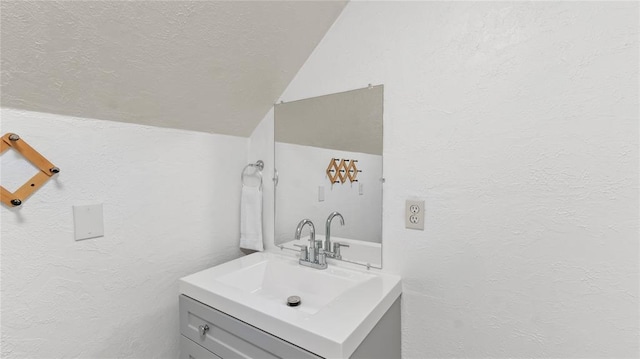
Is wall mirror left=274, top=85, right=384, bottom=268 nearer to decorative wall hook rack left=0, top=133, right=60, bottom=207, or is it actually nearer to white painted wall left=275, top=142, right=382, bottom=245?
white painted wall left=275, top=142, right=382, bottom=245

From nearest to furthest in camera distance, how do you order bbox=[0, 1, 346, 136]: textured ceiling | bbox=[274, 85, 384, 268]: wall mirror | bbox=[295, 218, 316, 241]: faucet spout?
1. bbox=[0, 1, 346, 136]: textured ceiling
2. bbox=[274, 85, 384, 268]: wall mirror
3. bbox=[295, 218, 316, 241]: faucet spout

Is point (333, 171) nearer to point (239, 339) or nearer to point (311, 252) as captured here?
point (311, 252)

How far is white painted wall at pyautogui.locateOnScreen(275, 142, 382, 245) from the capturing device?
115cm

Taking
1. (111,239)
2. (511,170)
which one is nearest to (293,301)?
(111,239)

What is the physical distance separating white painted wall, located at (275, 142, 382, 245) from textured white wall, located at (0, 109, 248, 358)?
0.95 feet

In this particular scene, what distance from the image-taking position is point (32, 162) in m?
0.85

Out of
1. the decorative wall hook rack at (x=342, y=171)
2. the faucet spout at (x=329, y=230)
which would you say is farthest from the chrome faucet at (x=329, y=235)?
the decorative wall hook rack at (x=342, y=171)

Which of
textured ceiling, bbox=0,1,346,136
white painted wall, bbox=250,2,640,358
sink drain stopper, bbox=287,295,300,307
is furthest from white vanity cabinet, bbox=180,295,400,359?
textured ceiling, bbox=0,1,346,136

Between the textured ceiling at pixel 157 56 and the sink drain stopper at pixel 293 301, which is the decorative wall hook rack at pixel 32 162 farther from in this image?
the sink drain stopper at pixel 293 301

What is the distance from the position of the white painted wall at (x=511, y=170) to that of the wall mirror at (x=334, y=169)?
0.20 feet

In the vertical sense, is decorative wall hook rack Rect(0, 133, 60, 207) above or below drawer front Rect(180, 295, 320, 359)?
above

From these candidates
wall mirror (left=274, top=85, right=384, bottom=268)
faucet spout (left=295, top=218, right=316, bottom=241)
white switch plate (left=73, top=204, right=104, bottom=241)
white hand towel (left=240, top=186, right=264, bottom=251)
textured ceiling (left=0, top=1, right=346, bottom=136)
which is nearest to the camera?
textured ceiling (left=0, top=1, right=346, bottom=136)

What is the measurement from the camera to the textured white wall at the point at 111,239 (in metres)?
0.85

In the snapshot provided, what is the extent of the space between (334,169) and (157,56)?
74 centimetres
